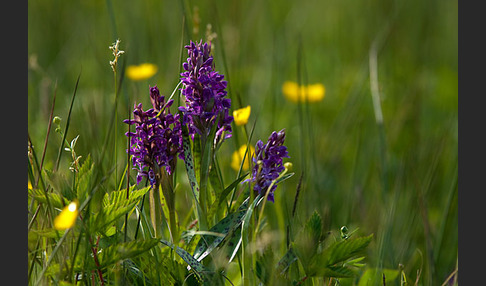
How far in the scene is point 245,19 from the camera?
177 inches

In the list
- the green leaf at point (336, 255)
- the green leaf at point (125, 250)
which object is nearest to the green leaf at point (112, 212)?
the green leaf at point (125, 250)

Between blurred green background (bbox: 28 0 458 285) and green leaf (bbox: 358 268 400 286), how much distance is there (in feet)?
0.10

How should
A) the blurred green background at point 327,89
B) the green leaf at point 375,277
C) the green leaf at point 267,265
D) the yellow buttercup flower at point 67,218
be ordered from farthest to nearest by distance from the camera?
the blurred green background at point 327,89
the green leaf at point 375,277
the green leaf at point 267,265
the yellow buttercup flower at point 67,218

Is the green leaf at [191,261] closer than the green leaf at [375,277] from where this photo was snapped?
Yes

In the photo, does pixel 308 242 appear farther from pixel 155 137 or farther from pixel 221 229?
pixel 155 137

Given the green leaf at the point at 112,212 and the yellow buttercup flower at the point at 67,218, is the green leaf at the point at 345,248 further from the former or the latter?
the yellow buttercup flower at the point at 67,218

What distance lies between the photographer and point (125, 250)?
1221mm

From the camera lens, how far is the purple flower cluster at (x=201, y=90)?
1360 millimetres

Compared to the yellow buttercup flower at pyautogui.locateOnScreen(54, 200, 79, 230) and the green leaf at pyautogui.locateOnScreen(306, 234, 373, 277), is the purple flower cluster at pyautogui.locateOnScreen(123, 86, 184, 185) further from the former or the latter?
the green leaf at pyautogui.locateOnScreen(306, 234, 373, 277)

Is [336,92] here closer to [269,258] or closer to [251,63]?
[251,63]

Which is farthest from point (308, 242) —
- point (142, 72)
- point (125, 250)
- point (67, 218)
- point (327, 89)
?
point (327, 89)

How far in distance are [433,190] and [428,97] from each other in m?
1.12

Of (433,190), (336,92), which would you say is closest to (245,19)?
(336,92)

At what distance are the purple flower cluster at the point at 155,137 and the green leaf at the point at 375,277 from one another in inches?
22.0
